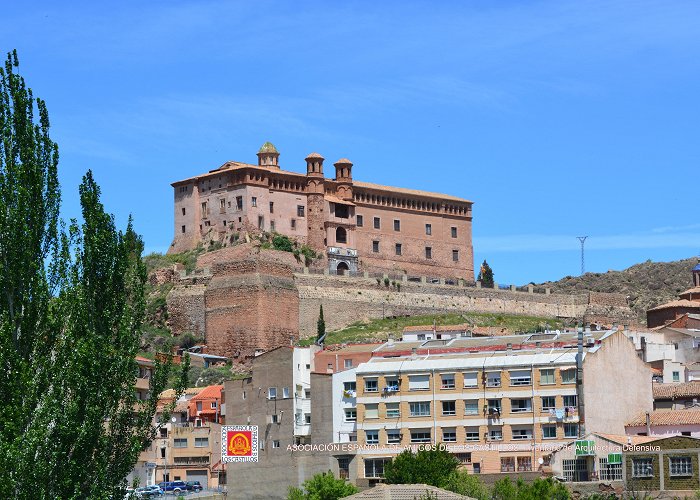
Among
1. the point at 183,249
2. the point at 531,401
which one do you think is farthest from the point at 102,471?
the point at 183,249

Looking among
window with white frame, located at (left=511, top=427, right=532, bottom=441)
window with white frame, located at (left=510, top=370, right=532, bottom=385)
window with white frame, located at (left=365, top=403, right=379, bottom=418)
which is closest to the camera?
window with white frame, located at (left=511, top=427, right=532, bottom=441)

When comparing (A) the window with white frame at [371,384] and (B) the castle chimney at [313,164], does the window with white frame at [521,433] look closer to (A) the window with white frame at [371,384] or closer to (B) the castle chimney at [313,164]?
(A) the window with white frame at [371,384]

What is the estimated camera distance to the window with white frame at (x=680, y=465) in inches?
2381

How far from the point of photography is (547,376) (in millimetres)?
69750

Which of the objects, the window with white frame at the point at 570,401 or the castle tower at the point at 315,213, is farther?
the castle tower at the point at 315,213

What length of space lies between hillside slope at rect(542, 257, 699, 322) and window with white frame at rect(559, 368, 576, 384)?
256 feet

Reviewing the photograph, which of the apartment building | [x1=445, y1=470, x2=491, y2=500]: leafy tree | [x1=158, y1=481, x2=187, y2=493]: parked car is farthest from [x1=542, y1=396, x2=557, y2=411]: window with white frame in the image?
[x1=158, y1=481, x2=187, y2=493]: parked car

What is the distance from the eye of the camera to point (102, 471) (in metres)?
38.2

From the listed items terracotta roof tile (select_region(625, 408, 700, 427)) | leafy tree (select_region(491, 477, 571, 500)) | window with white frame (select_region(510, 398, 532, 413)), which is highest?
window with white frame (select_region(510, 398, 532, 413))

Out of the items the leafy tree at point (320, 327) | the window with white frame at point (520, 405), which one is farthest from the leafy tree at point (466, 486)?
the leafy tree at point (320, 327)

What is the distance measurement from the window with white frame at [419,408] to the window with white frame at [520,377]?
14.3 feet

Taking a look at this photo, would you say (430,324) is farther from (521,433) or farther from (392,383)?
(521,433)

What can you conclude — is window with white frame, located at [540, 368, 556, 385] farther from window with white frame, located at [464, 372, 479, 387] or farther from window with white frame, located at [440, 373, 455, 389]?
window with white frame, located at [440, 373, 455, 389]

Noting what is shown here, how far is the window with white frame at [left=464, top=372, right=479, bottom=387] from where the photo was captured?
7188 cm
